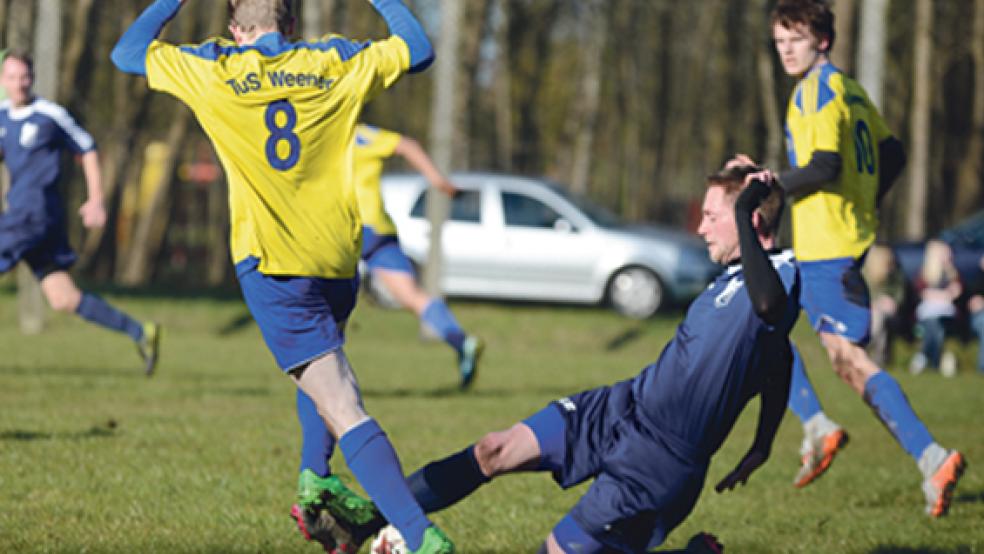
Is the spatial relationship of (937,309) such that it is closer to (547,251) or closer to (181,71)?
(547,251)

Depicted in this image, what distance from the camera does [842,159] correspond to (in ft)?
21.3

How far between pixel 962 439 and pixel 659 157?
26879 mm

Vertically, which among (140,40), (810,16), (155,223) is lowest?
(155,223)

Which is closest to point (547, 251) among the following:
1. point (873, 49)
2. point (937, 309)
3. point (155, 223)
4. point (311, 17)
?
point (311, 17)

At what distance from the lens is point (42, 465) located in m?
6.66

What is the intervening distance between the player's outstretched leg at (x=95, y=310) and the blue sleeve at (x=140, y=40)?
5.53m

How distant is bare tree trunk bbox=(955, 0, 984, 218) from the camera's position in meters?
27.7

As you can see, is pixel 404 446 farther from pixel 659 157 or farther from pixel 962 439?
pixel 659 157

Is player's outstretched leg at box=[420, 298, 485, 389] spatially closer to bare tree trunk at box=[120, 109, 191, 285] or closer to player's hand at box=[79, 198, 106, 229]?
player's hand at box=[79, 198, 106, 229]

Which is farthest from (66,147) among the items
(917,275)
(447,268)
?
(917,275)

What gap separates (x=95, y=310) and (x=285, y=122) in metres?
6.10

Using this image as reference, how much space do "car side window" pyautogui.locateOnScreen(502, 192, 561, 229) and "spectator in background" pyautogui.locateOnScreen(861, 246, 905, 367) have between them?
4.70 meters

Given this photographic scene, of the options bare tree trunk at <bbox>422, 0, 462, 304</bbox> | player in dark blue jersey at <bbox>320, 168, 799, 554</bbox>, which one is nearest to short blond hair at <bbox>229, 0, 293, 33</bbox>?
player in dark blue jersey at <bbox>320, 168, 799, 554</bbox>

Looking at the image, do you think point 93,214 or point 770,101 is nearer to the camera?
point 93,214
